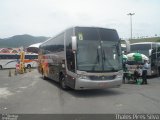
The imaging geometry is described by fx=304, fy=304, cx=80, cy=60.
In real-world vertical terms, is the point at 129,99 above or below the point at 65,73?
below

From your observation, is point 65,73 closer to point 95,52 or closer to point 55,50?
point 95,52

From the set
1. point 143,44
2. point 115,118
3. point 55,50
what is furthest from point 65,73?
point 143,44

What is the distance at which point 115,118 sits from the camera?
9.02 meters

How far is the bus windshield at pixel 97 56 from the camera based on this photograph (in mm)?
13695

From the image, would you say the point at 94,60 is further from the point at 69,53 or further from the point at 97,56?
the point at 69,53

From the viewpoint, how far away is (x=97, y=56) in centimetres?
1388

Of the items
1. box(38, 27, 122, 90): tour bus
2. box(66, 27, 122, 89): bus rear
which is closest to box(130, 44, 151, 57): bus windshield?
box(38, 27, 122, 90): tour bus

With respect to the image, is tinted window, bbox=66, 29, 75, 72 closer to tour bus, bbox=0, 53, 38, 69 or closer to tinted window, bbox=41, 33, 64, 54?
tinted window, bbox=41, 33, 64, 54

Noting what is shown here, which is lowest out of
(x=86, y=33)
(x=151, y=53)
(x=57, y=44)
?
(x=151, y=53)

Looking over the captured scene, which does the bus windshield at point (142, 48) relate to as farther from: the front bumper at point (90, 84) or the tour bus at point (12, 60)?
the tour bus at point (12, 60)

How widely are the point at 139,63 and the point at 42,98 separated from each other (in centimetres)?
1022

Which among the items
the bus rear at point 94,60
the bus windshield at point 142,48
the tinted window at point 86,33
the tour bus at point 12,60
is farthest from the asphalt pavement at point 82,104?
the tour bus at point 12,60

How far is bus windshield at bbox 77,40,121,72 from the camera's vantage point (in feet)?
44.9

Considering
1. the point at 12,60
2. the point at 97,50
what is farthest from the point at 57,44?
the point at 12,60
